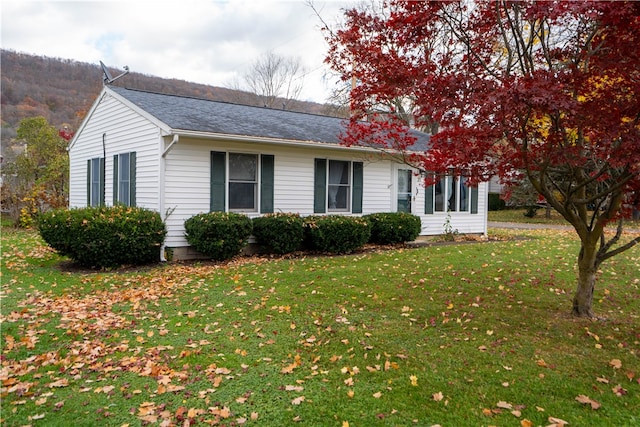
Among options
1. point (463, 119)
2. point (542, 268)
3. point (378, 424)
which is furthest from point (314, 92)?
point (378, 424)

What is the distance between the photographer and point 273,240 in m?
10.1

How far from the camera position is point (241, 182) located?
1054 cm

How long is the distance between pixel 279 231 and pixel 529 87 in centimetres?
686

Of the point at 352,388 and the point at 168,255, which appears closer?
the point at 352,388

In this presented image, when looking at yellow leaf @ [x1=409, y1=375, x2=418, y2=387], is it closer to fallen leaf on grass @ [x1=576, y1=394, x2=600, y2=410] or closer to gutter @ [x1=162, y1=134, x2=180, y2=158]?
fallen leaf on grass @ [x1=576, y1=394, x2=600, y2=410]

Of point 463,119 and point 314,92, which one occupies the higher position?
point 314,92

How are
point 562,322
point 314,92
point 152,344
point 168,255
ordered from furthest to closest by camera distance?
point 314,92 → point 168,255 → point 562,322 → point 152,344

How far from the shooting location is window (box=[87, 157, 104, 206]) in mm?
12703

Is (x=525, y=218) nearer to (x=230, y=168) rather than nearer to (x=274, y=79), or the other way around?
(x=230, y=168)

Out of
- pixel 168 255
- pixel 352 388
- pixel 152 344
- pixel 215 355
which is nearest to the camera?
pixel 352 388

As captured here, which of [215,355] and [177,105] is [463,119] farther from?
[177,105]

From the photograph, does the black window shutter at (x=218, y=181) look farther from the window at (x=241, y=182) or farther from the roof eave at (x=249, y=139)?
the roof eave at (x=249, y=139)

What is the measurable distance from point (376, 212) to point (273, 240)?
3606mm

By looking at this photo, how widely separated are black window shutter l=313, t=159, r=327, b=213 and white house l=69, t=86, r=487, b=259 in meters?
0.03
